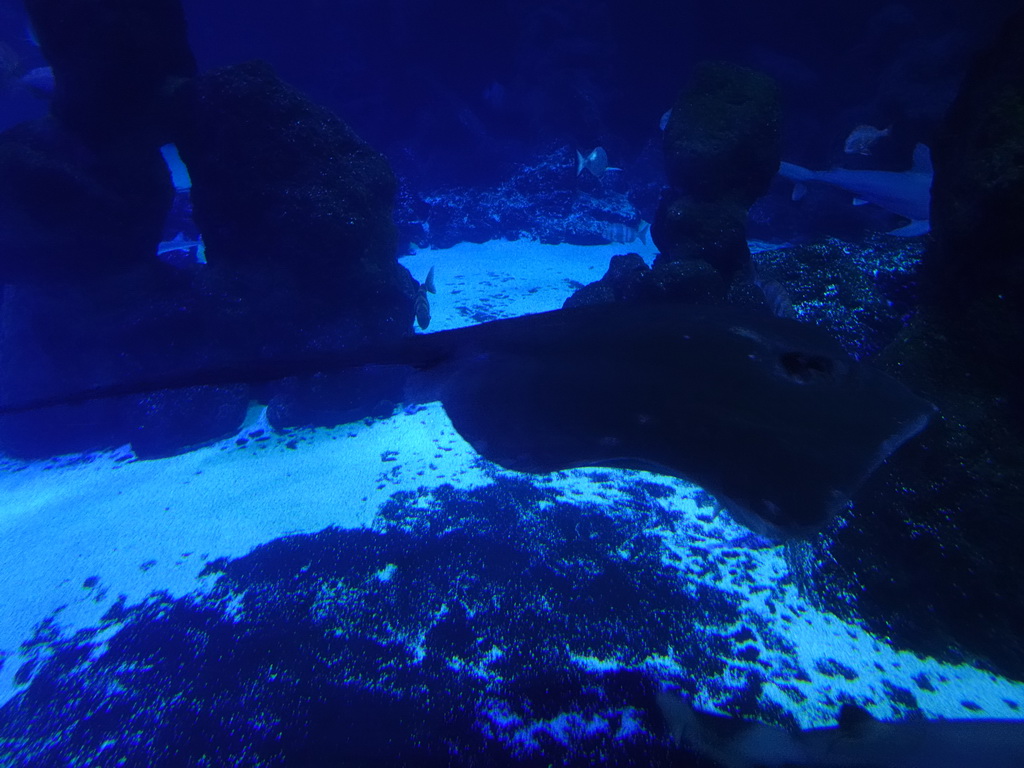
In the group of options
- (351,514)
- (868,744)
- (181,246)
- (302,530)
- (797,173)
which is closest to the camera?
(868,744)

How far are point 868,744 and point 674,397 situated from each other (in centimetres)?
203

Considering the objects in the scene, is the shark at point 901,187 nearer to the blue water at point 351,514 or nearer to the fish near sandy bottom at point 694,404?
the blue water at point 351,514

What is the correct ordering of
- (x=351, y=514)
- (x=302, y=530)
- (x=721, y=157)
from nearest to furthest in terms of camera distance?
(x=302, y=530) < (x=351, y=514) < (x=721, y=157)

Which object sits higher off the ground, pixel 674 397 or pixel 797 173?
pixel 797 173

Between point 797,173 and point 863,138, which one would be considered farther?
point 863,138

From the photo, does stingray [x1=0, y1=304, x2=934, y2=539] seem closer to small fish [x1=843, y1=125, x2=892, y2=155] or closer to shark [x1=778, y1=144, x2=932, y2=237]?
shark [x1=778, y1=144, x2=932, y2=237]

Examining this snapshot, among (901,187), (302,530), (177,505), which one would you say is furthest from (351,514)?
(901,187)

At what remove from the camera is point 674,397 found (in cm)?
262

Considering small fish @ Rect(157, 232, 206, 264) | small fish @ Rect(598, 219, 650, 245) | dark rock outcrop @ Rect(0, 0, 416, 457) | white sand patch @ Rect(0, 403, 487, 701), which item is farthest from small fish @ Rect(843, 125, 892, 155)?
small fish @ Rect(157, 232, 206, 264)

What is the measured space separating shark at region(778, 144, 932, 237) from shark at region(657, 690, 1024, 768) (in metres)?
6.68

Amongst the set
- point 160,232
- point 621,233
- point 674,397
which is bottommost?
point 621,233

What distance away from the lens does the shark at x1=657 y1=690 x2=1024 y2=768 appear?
7.47ft

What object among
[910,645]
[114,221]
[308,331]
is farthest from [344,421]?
[910,645]

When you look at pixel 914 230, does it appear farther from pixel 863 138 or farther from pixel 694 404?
pixel 694 404
